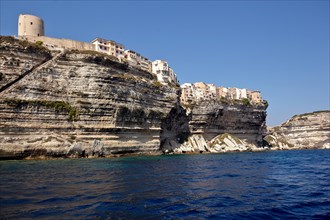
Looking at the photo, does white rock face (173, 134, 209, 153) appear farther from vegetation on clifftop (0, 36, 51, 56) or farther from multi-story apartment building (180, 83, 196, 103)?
vegetation on clifftop (0, 36, 51, 56)

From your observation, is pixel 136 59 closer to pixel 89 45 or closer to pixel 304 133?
pixel 89 45

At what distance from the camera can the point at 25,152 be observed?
43906 mm

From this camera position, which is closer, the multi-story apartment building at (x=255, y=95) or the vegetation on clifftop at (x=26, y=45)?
the vegetation on clifftop at (x=26, y=45)

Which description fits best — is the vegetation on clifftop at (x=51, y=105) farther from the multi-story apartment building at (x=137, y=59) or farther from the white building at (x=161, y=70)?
the white building at (x=161, y=70)

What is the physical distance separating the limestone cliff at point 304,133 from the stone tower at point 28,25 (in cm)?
Result: 10161

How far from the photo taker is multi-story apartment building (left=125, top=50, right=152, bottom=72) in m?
84.0

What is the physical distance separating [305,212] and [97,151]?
146 ft

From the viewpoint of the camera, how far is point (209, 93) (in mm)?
103875

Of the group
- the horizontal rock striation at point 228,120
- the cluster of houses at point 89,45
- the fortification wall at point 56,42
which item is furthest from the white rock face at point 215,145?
the fortification wall at point 56,42

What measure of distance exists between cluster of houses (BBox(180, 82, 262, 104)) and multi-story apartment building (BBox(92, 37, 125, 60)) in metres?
25.2

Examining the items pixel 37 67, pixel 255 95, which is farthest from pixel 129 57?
pixel 255 95

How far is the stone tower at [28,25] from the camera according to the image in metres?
65.8

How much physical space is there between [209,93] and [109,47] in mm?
40932

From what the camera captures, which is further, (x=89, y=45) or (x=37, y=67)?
Answer: (x=89, y=45)
